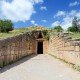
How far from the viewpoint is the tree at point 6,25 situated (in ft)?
98.0

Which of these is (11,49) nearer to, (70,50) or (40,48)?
(70,50)

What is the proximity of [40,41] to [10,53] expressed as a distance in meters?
9.87

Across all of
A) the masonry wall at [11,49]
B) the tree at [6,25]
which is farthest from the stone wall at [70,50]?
the tree at [6,25]

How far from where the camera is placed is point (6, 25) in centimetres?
3159

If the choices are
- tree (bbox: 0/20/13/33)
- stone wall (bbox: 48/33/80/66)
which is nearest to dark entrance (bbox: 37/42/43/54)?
tree (bbox: 0/20/13/33)

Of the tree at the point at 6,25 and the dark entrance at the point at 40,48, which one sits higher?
the tree at the point at 6,25

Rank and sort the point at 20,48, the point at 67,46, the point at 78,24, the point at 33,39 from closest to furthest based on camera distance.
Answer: the point at 67,46, the point at 20,48, the point at 33,39, the point at 78,24

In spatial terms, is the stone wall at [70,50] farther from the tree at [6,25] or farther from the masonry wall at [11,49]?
the tree at [6,25]

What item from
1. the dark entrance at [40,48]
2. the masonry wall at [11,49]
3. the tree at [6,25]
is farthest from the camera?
the tree at [6,25]

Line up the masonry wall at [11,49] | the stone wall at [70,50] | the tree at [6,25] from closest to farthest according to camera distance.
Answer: the stone wall at [70,50]
the masonry wall at [11,49]
the tree at [6,25]

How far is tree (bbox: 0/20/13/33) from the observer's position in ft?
98.0

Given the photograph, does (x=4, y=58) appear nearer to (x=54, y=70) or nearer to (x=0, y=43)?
(x=0, y=43)

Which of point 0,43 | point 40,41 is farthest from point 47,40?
point 0,43

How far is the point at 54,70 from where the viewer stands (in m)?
11.3
